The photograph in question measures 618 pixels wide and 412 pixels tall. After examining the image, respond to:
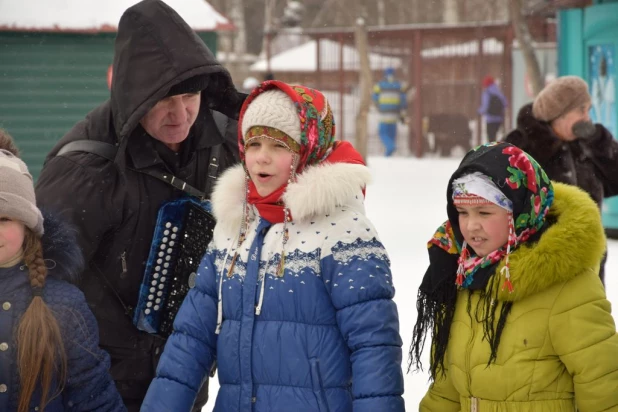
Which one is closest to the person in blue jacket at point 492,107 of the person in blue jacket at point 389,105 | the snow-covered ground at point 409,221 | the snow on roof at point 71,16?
the snow-covered ground at point 409,221

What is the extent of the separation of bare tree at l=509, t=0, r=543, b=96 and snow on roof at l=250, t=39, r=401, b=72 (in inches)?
345

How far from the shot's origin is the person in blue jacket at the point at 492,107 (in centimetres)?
1938

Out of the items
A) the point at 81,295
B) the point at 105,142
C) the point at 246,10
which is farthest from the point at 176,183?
the point at 246,10

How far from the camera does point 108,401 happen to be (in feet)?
8.70

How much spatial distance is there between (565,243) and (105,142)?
145 centimetres

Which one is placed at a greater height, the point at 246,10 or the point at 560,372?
the point at 246,10

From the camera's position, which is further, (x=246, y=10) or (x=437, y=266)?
(x=246, y=10)

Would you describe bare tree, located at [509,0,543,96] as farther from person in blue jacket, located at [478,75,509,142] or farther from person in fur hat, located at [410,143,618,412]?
person in fur hat, located at [410,143,618,412]

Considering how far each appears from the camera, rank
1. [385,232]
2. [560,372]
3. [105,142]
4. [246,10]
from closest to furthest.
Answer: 1. [560,372]
2. [105,142]
3. [385,232]
4. [246,10]

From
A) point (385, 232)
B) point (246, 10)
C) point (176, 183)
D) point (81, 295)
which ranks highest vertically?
point (246, 10)

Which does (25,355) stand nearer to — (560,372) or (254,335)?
(254,335)

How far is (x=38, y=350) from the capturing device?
2533mm

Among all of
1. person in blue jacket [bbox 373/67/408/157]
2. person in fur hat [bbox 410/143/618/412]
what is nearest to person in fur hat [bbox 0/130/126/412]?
person in fur hat [bbox 410/143/618/412]

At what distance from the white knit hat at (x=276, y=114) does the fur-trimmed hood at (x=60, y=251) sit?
584mm
